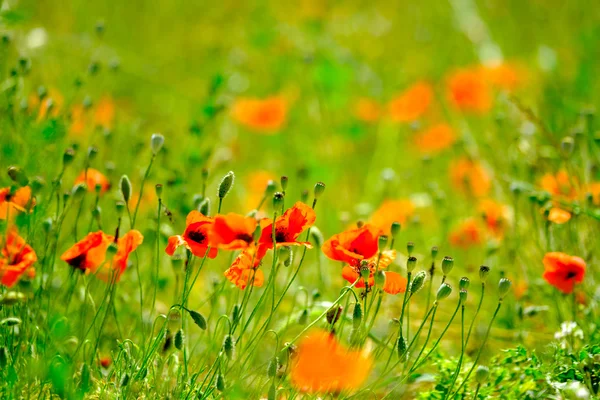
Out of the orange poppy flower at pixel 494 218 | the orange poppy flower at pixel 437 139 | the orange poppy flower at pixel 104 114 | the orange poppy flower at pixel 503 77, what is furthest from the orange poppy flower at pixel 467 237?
the orange poppy flower at pixel 104 114

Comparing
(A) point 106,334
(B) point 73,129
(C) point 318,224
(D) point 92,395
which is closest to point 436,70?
(C) point 318,224

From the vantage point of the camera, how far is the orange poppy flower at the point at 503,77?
3154 millimetres

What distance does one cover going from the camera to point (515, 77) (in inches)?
126

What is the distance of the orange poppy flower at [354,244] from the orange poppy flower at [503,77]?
76.1 inches

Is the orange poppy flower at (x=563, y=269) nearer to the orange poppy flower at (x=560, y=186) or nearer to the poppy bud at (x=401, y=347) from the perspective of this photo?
the poppy bud at (x=401, y=347)

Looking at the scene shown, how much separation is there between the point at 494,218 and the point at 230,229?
1141 mm

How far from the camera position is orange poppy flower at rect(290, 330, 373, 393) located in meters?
1.24

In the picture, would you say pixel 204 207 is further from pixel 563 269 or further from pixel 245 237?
pixel 563 269

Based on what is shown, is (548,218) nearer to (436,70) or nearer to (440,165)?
(440,165)

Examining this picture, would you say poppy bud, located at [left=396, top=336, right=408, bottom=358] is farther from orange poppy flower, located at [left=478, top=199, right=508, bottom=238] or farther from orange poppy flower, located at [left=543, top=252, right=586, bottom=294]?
orange poppy flower, located at [left=478, top=199, right=508, bottom=238]

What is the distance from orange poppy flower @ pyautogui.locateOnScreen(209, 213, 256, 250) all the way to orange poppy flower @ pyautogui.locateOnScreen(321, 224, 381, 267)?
0.16m

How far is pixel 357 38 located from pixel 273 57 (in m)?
0.60

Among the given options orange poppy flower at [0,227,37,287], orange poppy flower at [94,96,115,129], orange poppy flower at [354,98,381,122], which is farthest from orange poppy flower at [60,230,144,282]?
orange poppy flower at [354,98,381,122]

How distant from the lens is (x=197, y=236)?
1300 mm
